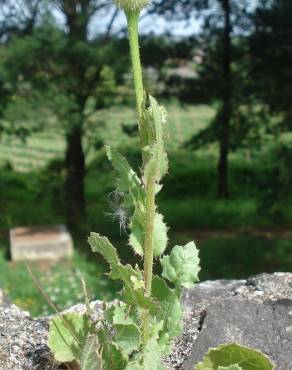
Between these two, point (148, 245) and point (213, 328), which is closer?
point (148, 245)

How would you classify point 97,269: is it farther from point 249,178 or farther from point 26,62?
point 249,178

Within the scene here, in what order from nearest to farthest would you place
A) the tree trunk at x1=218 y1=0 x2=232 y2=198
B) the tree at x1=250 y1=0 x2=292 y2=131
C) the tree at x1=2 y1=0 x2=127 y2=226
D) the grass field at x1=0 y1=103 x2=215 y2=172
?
the tree at x1=2 y1=0 x2=127 y2=226 < the tree at x1=250 y1=0 x2=292 y2=131 < the tree trunk at x1=218 y1=0 x2=232 y2=198 < the grass field at x1=0 y1=103 x2=215 y2=172

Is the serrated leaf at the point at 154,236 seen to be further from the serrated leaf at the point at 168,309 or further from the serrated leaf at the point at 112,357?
the serrated leaf at the point at 112,357

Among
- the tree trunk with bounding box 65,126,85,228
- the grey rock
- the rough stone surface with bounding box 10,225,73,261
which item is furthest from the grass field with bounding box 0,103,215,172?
the grey rock

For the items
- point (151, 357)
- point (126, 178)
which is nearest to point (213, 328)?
point (151, 357)

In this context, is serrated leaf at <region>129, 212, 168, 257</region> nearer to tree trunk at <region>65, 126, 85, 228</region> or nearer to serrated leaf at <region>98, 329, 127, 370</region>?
serrated leaf at <region>98, 329, 127, 370</region>

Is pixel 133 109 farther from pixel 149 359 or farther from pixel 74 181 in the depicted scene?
pixel 149 359

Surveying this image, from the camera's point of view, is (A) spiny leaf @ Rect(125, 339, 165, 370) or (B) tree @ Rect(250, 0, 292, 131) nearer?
(A) spiny leaf @ Rect(125, 339, 165, 370)
